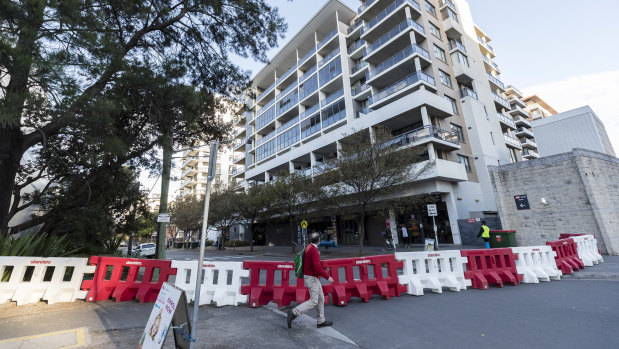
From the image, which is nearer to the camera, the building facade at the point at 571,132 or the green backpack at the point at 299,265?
the green backpack at the point at 299,265

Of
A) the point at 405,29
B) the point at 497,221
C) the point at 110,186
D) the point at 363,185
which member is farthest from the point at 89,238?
the point at 405,29

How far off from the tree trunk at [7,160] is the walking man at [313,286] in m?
7.32

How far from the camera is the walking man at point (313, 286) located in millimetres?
4293

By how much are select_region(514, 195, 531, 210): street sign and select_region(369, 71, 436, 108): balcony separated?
39.6 feet

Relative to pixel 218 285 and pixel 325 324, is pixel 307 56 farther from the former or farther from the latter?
pixel 325 324

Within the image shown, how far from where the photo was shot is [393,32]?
1011 inches

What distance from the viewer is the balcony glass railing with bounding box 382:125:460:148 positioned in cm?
2103

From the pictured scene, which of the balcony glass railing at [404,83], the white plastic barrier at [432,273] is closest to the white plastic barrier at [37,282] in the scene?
the white plastic barrier at [432,273]

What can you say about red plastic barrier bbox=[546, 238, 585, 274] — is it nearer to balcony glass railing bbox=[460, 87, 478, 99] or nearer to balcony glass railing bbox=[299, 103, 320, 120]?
balcony glass railing bbox=[460, 87, 478, 99]

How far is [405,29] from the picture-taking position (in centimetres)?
2448

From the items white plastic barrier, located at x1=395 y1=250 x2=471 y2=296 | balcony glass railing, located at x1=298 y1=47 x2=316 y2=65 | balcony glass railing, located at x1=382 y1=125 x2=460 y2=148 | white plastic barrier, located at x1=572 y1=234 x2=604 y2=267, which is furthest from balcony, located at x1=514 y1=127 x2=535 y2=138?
white plastic barrier, located at x1=395 y1=250 x2=471 y2=296

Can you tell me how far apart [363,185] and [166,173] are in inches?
425

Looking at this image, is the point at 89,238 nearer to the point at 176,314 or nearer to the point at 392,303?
the point at 176,314

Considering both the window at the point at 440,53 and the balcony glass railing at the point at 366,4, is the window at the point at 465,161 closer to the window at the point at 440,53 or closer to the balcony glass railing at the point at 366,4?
the window at the point at 440,53
